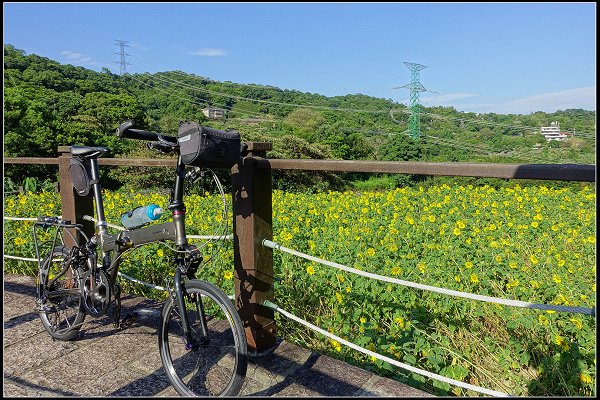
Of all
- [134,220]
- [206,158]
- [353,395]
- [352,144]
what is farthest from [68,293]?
→ [352,144]

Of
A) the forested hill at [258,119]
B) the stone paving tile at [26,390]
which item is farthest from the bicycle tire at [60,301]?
the forested hill at [258,119]

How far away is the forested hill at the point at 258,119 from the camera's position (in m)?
27.1

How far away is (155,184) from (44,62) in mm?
27146

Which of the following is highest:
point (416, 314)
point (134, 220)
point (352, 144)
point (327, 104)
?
point (327, 104)

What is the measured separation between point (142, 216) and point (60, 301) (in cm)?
93

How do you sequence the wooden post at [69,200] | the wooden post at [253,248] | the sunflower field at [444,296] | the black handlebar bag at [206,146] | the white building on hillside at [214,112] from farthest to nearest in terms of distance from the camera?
the white building on hillside at [214,112]
the wooden post at [69,200]
the sunflower field at [444,296]
the wooden post at [253,248]
the black handlebar bag at [206,146]

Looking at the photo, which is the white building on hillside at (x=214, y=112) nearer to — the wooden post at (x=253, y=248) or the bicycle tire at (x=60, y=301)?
the bicycle tire at (x=60, y=301)

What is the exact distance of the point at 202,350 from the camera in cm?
222

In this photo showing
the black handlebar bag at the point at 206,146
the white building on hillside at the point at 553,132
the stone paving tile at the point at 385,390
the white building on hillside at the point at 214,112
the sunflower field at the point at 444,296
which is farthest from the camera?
the white building on hillside at the point at 214,112

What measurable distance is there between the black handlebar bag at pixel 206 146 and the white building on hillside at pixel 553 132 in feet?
116

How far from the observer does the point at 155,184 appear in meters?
19.9

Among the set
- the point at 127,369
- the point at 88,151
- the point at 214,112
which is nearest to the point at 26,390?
the point at 127,369

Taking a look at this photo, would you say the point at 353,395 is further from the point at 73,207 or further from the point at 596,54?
the point at 73,207

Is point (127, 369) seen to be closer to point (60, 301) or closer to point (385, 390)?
point (60, 301)
